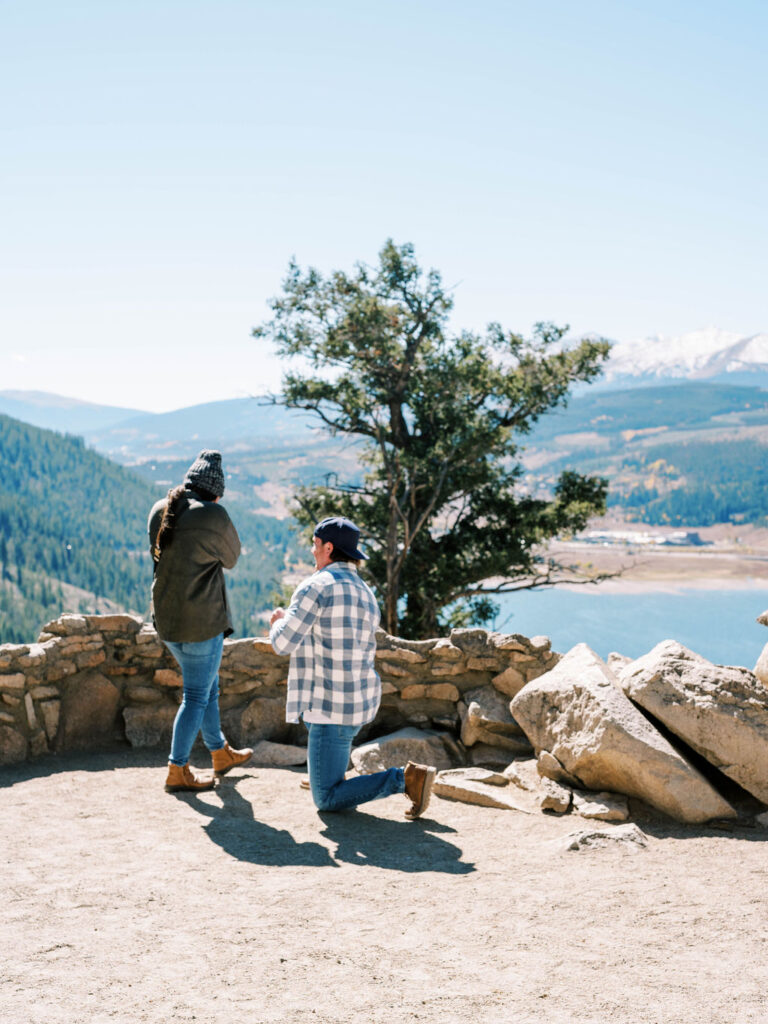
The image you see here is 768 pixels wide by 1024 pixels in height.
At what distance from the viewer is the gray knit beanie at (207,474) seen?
5.22 m

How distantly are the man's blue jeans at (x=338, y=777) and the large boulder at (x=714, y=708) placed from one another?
5.79 feet

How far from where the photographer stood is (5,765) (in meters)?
6.18

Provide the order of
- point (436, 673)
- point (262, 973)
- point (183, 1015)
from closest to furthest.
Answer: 1. point (183, 1015)
2. point (262, 973)
3. point (436, 673)

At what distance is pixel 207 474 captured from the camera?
206 inches

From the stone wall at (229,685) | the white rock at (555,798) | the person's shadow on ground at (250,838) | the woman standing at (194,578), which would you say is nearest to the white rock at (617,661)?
the stone wall at (229,685)

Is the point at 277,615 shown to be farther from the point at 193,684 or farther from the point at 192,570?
the point at 193,684

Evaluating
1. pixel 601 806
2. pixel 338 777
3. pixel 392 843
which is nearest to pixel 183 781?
pixel 338 777

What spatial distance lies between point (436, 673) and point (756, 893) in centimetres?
323

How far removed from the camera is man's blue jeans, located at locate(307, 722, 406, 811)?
491 cm

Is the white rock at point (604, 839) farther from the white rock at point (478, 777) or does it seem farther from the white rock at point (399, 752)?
the white rock at point (399, 752)

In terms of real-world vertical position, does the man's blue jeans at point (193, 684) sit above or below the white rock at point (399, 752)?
above

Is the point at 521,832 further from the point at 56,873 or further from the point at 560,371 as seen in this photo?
the point at 560,371

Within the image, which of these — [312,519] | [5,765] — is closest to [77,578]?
[312,519]

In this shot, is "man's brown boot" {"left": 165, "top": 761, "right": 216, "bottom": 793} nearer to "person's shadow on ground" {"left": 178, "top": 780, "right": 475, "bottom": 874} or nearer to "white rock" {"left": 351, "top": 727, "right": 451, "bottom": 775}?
"person's shadow on ground" {"left": 178, "top": 780, "right": 475, "bottom": 874}
